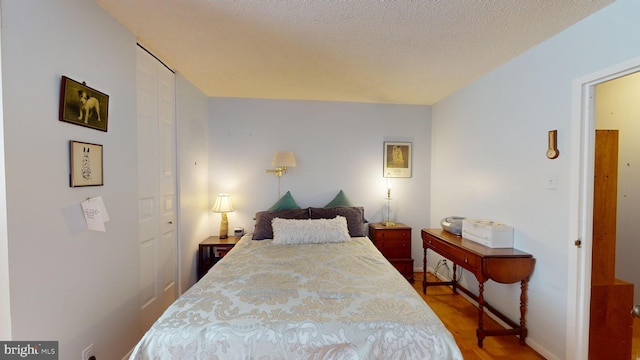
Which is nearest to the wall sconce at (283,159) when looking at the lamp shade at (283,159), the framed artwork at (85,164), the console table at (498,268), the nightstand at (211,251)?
the lamp shade at (283,159)

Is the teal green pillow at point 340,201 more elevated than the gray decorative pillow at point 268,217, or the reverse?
the teal green pillow at point 340,201

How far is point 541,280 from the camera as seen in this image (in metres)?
1.90

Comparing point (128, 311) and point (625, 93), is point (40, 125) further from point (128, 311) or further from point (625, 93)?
point (625, 93)

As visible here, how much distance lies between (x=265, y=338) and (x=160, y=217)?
1689 mm

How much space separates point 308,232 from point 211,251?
1.41m

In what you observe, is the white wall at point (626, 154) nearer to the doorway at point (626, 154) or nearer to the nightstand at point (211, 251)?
the doorway at point (626, 154)

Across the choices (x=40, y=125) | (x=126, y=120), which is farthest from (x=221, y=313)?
(x=126, y=120)

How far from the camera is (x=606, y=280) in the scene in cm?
173

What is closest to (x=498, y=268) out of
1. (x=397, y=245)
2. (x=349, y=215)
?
(x=397, y=245)

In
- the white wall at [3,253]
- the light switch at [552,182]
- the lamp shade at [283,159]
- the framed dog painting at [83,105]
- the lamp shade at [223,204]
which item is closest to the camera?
the white wall at [3,253]

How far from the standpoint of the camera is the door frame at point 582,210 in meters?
1.60

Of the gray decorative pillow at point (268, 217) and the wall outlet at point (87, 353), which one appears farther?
the gray decorative pillow at point (268, 217)

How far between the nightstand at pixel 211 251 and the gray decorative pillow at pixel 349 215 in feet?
3.59

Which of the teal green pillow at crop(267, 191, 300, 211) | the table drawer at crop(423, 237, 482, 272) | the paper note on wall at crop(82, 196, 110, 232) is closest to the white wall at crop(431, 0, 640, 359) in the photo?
the table drawer at crop(423, 237, 482, 272)
